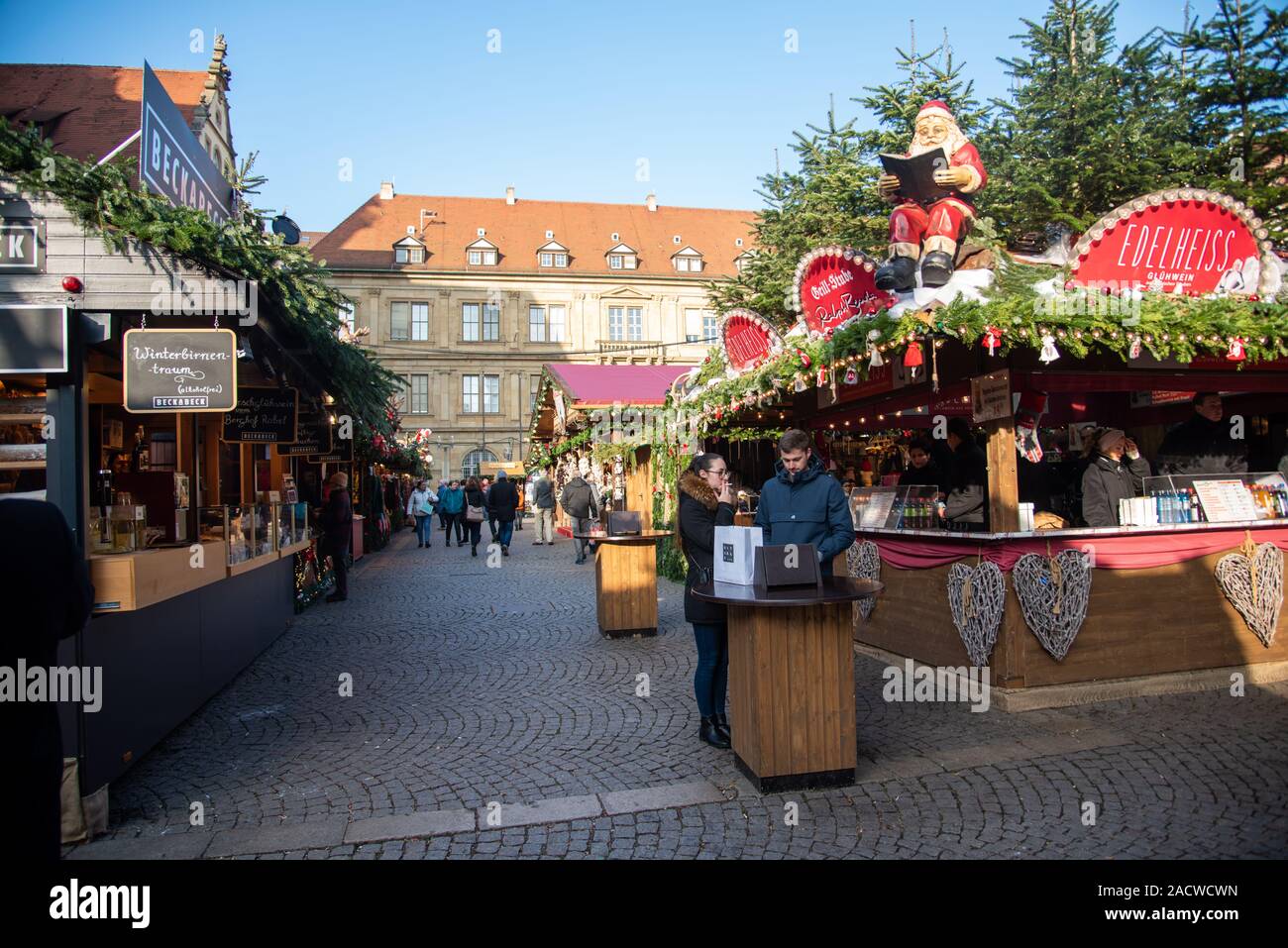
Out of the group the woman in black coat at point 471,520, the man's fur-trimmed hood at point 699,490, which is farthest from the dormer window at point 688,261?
the man's fur-trimmed hood at point 699,490

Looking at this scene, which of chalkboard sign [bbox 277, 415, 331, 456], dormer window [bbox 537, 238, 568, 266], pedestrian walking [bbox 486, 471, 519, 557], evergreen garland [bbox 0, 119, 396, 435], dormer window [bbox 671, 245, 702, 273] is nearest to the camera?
evergreen garland [bbox 0, 119, 396, 435]

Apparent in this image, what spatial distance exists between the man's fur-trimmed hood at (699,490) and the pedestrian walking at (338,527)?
302 inches

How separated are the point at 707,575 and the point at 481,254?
5274 cm

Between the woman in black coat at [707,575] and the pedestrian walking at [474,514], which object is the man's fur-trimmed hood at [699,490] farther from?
the pedestrian walking at [474,514]

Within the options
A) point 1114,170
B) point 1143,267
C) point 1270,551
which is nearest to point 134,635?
point 1143,267

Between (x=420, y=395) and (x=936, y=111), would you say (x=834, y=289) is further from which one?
(x=420, y=395)

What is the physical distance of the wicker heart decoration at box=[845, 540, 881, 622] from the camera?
6969mm

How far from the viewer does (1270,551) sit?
594cm

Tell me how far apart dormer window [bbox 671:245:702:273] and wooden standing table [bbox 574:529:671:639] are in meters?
50.0

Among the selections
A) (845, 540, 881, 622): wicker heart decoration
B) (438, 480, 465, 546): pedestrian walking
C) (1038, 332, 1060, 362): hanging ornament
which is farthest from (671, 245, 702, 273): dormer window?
(1038, 332, 1060, 362): hanging ornament

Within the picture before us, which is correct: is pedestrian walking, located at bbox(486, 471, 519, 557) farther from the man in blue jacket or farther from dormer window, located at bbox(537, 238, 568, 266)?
dormer window, located at bbox(537, 238, 568, 266)
